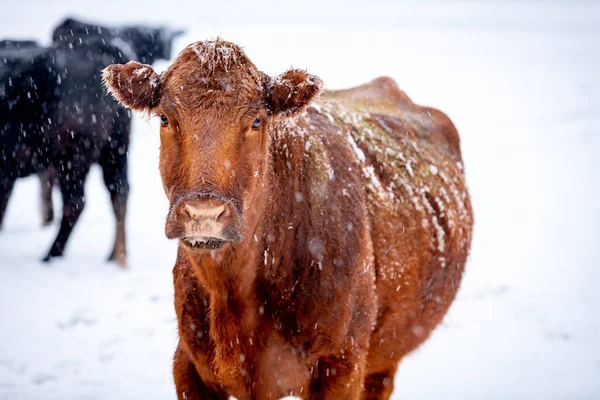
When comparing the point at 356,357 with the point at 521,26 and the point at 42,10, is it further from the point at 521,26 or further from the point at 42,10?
the point at 521,26

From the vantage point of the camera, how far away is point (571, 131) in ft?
54.5

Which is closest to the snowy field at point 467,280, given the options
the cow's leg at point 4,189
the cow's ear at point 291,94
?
the cow's leg at point 4,189

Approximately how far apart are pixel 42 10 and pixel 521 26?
86.2ft

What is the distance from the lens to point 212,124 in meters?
2.40

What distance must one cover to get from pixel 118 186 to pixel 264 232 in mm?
4688

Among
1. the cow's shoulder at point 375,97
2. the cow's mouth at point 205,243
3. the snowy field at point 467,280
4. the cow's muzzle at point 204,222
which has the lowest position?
the snowy field at point 467,280

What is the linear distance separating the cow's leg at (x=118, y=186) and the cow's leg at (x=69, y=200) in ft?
0.98

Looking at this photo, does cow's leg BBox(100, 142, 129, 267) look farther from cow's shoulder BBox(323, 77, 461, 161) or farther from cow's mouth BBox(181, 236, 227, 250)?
cow's mouth BBox(181, 236, 227, 250)

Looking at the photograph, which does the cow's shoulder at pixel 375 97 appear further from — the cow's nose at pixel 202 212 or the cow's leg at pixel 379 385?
the cow's nose at pixel 202 212

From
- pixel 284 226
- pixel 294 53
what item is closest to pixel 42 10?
pixel 294 53

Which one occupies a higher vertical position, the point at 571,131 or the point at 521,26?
the point at 521,26

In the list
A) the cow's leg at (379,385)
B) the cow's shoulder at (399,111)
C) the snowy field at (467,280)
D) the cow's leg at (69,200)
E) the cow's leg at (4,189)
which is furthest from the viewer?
the cow's leg at (4,189)

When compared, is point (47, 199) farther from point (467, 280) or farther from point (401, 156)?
point (401, 156)

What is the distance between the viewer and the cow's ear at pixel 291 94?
8.48 ft
